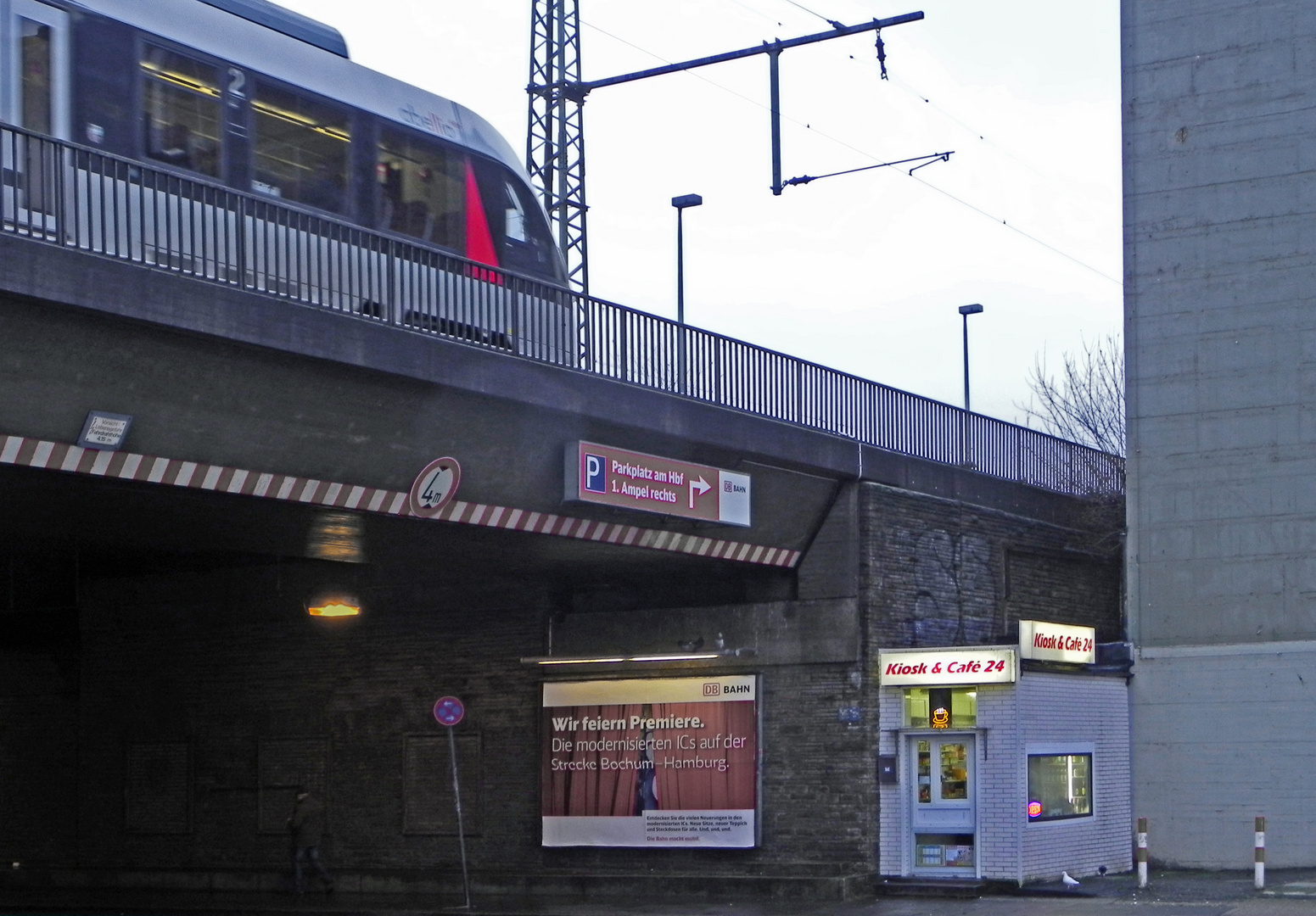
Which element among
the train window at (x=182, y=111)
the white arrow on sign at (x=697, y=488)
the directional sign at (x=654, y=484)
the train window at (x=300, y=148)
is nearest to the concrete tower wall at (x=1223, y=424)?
the directional sign at (x=654, y=484)

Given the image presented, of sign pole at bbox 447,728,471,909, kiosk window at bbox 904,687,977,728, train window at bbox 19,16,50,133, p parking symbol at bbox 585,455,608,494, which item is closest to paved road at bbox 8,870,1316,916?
sign pole at bbox 447,728,471,909

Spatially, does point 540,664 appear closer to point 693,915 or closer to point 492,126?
point 693,915

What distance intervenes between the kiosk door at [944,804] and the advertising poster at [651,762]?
6.76 ft

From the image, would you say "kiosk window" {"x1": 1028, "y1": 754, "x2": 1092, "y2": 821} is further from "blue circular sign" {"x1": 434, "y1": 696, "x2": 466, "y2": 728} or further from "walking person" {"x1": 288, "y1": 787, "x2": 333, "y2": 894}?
"walking person" {"x1": 288, "y1": 787, "x2": 333, "y2": 894}

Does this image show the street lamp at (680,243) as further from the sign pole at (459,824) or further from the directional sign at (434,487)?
the directional sign at (434,487)

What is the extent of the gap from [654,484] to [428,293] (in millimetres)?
3756

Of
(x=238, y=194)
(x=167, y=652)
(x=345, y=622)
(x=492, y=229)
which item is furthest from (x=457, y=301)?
(x=167, y=652)

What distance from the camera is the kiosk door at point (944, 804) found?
888 inches

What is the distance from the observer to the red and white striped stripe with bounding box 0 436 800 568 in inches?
570

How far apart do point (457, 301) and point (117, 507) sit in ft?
12.9

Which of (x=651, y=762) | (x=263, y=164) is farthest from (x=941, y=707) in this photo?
(x=263, y=164)

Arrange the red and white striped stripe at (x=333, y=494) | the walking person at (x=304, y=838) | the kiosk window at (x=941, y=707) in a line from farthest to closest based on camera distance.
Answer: the walking person at (x=304, y=838), the kiosk window at (x=941, y=707), the red and white striped stripe at (x=333, y=494)

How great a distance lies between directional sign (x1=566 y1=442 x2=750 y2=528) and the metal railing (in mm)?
873

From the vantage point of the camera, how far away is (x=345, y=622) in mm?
27000
